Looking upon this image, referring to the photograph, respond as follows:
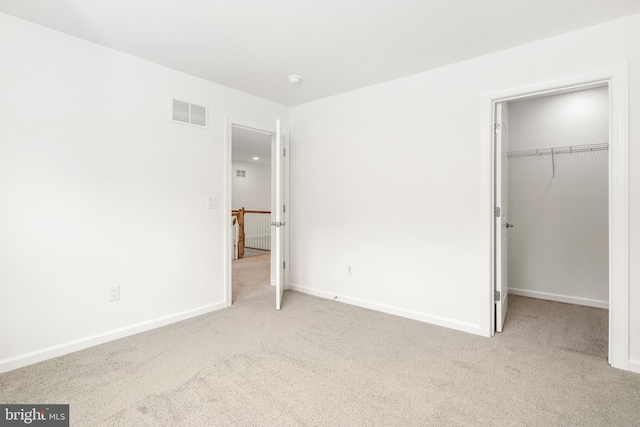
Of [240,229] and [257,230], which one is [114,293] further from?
[257,230]

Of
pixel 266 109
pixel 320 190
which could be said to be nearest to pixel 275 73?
pixel 266 109

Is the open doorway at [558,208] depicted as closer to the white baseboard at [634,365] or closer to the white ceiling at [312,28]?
the white baseboard at [634,365]

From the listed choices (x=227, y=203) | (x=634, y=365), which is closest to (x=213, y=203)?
(x=227, y=203)

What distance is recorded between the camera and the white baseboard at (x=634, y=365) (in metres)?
2.22

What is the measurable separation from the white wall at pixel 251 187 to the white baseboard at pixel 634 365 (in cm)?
915

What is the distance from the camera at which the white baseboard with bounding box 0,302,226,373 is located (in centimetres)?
228

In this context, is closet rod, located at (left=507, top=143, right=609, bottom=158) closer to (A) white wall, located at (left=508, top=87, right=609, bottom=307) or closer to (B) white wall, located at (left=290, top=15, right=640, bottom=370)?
(A) white wall, located at (left=508, top=87, right=609, bottom=307)

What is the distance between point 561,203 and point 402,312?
236 centimetres

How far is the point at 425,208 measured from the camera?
3193 mm

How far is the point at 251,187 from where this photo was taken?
10609mm

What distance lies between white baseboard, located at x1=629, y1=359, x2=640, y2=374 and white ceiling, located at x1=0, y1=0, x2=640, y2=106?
7.71ft

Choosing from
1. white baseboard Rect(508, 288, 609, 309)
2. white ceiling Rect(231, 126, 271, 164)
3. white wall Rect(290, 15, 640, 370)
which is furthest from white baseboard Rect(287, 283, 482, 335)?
white ceiling Rect(231, 126, 271, 164)

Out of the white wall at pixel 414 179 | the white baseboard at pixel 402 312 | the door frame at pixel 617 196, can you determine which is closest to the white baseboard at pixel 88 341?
the white baseboard at pixel 402 312

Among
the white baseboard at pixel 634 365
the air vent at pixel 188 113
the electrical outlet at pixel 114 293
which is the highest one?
the air vent at pixel 188 113
